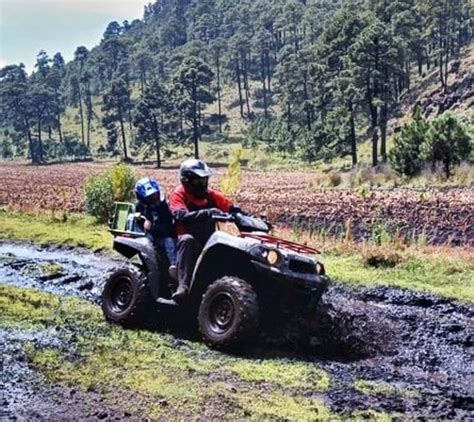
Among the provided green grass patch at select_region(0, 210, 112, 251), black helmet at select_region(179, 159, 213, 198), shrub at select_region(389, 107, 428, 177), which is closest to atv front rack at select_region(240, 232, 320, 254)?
black helmet at select_region(179, 159, 213, 198)

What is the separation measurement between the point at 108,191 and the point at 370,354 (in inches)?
567

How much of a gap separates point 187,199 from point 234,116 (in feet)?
339

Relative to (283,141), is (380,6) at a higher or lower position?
higher

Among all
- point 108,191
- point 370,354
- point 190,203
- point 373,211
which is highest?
point 190,203

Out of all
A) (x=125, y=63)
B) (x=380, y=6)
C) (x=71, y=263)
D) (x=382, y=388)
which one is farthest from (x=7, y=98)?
(x=382, y=388)

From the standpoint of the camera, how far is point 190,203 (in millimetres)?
8859

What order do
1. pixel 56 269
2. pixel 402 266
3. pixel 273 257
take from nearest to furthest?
1. pixel 273 257
2. pixel 402 266
3. pixel 56 269

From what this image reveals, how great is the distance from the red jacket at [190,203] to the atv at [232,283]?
0.42m

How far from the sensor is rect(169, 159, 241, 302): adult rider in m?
8.50

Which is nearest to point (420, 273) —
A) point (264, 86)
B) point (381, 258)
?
point (381, 258)

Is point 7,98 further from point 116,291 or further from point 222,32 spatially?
point 116,291

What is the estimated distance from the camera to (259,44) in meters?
117

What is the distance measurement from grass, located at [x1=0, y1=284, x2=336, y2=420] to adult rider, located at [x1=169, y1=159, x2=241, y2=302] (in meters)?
0.89

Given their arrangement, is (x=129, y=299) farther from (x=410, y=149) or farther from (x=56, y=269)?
(x=410, y=149)
